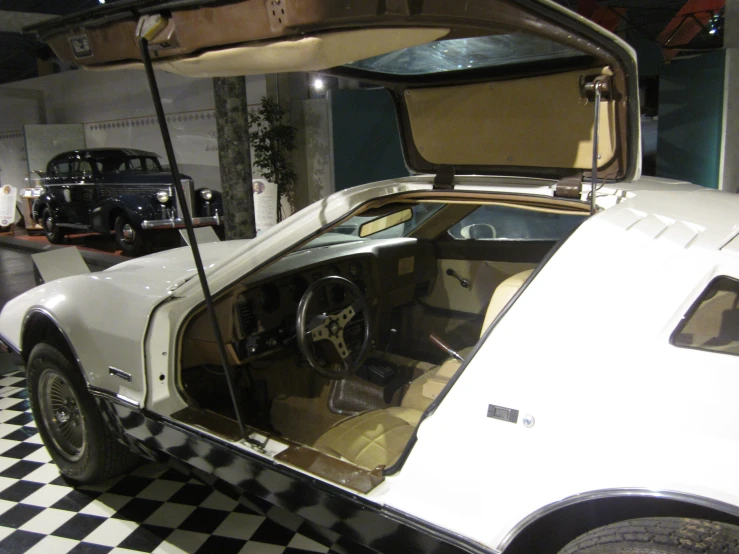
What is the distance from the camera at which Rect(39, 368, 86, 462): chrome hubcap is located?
8.36 ft

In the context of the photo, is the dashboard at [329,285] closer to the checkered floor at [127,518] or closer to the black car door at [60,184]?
the checkered floor at [127,518]

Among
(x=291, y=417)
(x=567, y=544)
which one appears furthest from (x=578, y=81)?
(x=291, y=417)

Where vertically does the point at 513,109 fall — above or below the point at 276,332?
above

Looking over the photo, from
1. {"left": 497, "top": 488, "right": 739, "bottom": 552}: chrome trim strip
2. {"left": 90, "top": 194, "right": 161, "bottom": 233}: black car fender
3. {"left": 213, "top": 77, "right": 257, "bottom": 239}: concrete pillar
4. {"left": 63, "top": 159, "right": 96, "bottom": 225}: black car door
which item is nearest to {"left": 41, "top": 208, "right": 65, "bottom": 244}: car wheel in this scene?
{"left": 63, "top": 159, "right": 96, "bottom": 225}: black car door

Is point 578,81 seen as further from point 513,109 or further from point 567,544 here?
point 567,544

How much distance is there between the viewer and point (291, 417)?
2443 millimetres

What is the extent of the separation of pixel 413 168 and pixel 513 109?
0.62 meters

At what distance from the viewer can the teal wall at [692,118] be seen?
541 centimetres

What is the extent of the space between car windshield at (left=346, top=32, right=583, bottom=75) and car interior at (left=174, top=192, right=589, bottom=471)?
45 centimetres

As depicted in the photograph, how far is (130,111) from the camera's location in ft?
36.0

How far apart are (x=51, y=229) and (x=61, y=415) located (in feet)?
27.9

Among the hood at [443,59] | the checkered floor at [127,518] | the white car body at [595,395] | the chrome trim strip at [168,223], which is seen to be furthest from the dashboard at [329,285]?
the chrome trim strip at [168,223]

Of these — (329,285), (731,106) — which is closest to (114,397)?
(329,285)

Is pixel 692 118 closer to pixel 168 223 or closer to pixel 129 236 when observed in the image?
pixel 168 223
